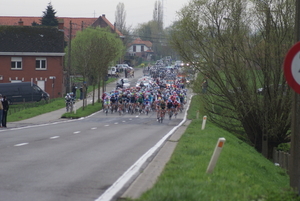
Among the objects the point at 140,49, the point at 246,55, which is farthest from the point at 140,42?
the point at 246,55

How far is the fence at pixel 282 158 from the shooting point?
2120 cm

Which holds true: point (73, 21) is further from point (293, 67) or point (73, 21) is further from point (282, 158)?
point (293, 67)

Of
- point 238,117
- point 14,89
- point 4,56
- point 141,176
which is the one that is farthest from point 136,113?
point 141,176

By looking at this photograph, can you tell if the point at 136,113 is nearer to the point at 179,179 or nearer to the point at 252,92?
the point at 252,92

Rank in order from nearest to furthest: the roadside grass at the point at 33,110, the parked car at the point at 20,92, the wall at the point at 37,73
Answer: the roadside grass at the point at 33,110, the parked car at the point at 20,92, the wall at the point at 37,73

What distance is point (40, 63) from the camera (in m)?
56.1

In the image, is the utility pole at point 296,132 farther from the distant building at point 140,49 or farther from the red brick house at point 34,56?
the distant building at point 140,49

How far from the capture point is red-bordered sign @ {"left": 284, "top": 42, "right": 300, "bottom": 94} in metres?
6.62

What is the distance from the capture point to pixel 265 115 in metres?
24.3

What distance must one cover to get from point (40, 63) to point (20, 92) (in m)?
11.1

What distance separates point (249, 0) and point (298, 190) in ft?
58.2

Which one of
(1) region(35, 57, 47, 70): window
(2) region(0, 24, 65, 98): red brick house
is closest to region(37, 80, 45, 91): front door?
(2) region(0, 24, 65, 98): red brick house

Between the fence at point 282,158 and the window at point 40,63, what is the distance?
36081 millimetres

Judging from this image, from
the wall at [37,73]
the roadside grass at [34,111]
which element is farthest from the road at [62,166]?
the wall at [37,73]
